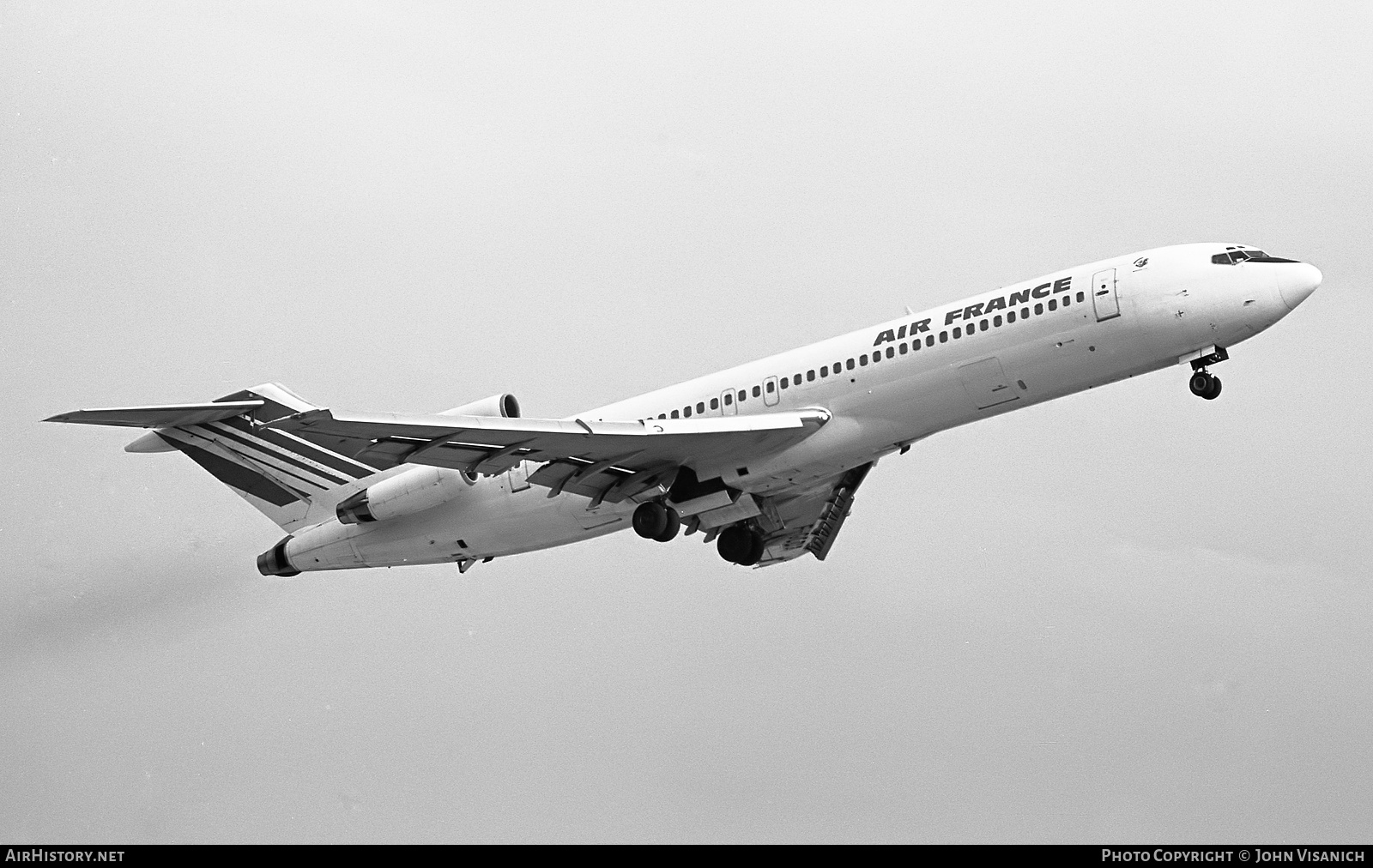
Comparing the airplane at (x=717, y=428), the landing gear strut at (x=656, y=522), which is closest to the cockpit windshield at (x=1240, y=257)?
the airplane at (x=717, y=428)

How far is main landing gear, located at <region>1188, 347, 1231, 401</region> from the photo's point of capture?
28.4 m

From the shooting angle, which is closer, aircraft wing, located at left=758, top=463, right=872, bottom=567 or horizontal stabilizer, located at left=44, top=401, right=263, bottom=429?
horizontal stabilizer, located at left=44, top=401, right=263, bottom=429

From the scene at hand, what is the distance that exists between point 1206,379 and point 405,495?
1555 centimetres

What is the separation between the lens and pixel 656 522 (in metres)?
31.4

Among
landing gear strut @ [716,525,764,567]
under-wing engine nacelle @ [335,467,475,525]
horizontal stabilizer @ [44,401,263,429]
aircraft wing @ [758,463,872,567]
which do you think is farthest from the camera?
landing gear strut @ [716,525,764,567]

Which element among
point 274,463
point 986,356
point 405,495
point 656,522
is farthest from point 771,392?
point 274,463

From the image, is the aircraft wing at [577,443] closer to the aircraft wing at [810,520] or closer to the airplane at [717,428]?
the airplane at [717,428]

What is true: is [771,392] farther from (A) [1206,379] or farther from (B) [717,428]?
(A) [1206,379]

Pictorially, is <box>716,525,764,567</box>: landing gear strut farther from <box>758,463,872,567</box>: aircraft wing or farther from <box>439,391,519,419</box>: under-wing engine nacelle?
<box>439,391,519,419</box>: under-wing engine nacelle

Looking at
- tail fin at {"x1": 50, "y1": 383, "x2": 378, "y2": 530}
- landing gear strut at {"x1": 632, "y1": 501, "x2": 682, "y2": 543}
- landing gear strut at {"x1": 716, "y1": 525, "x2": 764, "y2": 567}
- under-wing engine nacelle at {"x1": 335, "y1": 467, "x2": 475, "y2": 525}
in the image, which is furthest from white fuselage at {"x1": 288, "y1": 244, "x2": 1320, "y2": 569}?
tail fin at {"x1": 50, "y1": 383, "x2": 378, "y2": 530}

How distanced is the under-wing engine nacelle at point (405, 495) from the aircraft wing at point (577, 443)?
93.3 inches

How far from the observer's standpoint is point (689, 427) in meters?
30.2

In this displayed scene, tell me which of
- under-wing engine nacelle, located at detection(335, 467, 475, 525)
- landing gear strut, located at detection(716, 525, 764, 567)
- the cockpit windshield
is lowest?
landing gear strut, located at detection(716, 525, 764, 567)

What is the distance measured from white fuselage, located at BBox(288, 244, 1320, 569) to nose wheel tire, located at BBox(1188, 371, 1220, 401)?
423 millimetres
